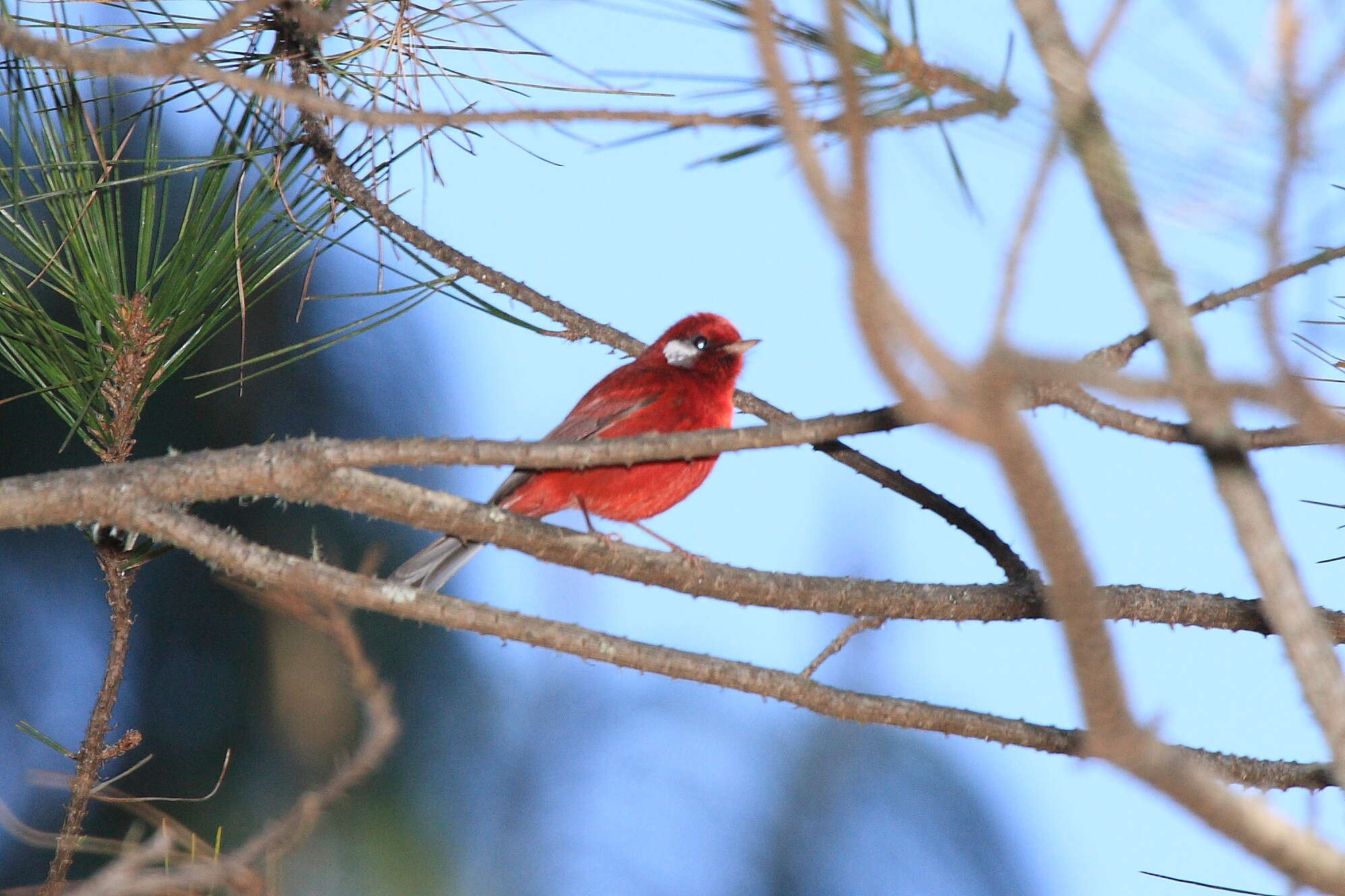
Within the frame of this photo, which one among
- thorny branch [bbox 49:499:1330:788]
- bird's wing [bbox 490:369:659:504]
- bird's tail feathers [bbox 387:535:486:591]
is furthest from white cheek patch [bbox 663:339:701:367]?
thorny branch [bbox 49:499:1330:788]

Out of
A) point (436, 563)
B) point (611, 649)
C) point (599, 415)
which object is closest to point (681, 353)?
point (599, 415)

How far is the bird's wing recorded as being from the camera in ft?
11.5

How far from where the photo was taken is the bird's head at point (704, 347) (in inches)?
144

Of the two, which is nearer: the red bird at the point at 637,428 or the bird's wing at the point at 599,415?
the red bird at the point at 637,428

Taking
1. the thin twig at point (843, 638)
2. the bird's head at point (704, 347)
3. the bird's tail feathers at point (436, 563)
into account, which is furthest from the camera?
the bird's head at point (704, 347)

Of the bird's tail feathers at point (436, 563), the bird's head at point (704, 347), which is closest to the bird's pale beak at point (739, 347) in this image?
the bird's head at point (704, 347)

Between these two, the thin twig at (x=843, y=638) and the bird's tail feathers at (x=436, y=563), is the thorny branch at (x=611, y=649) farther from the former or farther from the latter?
the bird's tail feathers at (x=436, y=563)

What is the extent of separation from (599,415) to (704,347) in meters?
0.42

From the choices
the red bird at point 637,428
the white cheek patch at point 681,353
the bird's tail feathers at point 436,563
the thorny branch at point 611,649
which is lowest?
the thorny branch at point 611,649

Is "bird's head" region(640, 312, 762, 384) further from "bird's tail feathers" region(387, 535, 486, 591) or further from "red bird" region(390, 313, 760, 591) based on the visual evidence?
"bird's tail feathers" region(387, 535, 486, 591)

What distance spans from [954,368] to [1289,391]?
0.34 meters

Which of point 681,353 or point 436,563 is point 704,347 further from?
point 436,563

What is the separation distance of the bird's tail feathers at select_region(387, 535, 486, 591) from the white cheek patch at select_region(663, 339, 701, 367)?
843 mm

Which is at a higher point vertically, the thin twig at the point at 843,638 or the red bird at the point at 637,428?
the red bird at the point at 637,428
